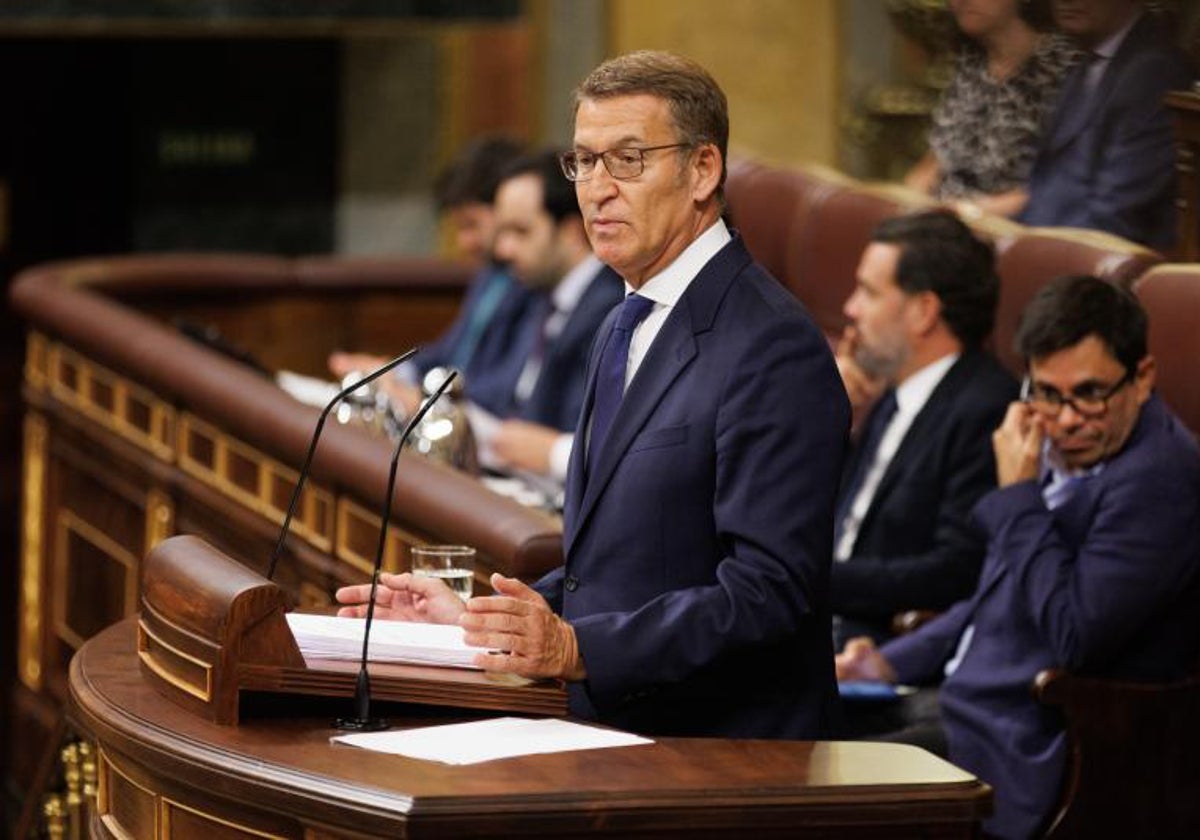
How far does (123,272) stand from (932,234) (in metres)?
3.56

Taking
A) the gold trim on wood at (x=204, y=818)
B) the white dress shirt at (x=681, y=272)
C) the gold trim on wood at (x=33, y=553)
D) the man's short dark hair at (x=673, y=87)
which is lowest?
the gold trim on wood at (x=33, y=553)

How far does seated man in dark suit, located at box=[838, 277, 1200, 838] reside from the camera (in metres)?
3.83

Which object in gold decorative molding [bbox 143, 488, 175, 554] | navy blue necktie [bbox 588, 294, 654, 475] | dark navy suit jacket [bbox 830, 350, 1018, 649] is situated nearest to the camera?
navy blue necktie [bbox 588, 294, 654, 475]

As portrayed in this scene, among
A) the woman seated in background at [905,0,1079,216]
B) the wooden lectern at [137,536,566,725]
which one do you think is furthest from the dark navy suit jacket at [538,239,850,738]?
the woman seated in background at [905,0,1079,216]

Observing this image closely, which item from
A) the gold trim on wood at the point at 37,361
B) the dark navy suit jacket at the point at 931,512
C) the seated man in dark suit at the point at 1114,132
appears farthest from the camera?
the gold trim on wood at the point at 37,361

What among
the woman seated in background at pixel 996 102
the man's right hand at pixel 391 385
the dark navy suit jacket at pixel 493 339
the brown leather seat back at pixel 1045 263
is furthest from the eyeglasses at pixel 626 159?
the dark navy suit jacket at pixel 493 339

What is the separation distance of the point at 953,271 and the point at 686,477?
6.45ft

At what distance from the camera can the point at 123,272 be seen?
24.9ft

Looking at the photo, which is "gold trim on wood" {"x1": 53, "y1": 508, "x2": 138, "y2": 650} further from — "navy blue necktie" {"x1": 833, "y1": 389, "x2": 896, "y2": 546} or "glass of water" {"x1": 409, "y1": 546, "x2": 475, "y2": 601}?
"glass of water" {"x1": 409, "y1": 546, "x2": 475, "y2": 601}

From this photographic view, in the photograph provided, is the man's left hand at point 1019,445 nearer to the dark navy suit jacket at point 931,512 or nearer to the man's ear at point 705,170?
the dark navy suit jacket at point 931,512

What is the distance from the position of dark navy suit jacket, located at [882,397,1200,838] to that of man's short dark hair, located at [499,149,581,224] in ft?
8.44

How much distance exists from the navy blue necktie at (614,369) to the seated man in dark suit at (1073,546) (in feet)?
3.67

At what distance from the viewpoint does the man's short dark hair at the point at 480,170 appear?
724 cm

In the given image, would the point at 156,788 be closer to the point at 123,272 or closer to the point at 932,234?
the point at 932,234
